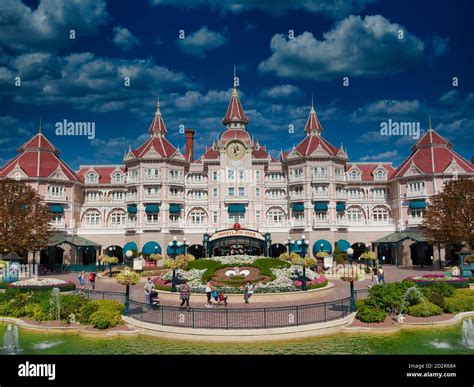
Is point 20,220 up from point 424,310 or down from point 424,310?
up

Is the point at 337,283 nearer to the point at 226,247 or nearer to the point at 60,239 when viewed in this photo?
the point at 226,247

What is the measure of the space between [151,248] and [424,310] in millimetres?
37259

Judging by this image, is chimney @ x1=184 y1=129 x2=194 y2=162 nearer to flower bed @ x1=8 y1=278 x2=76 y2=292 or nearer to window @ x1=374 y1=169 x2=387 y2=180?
window @ x1=374 y1=169 x2=387 y2=180

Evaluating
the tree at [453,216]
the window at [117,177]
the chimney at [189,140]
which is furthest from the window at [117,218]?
the tree at [453,216]

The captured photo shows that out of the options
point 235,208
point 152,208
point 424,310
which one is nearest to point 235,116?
point 235,208

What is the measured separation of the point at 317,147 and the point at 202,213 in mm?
17931

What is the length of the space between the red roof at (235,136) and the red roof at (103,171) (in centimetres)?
1536

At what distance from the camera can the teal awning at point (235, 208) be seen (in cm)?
5559

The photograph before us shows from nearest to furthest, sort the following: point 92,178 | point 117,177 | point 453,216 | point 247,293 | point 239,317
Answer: point 239,317
point 247,293
point 453,216
point 117,177
point 92,178

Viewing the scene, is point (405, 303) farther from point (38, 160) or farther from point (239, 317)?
point (38, 160)

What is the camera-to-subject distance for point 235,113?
60812 millimetres

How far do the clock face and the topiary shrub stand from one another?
37.9 meters

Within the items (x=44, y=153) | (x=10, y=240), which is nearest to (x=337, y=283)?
(x=10, y=240)
